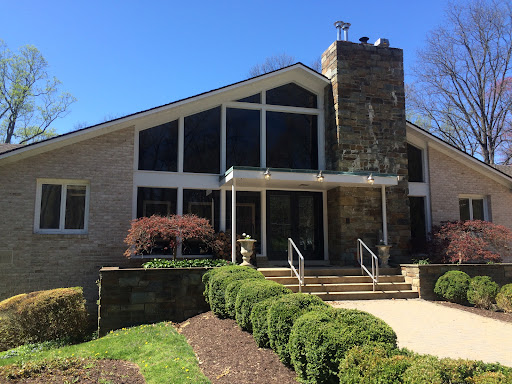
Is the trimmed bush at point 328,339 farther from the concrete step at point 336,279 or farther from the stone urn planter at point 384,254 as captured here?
the stone urn planter at point 384,254

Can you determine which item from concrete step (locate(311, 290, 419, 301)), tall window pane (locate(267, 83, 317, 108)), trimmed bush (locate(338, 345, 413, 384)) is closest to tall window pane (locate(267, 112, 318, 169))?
tall window pane (locate(267, 83, 317, 108))

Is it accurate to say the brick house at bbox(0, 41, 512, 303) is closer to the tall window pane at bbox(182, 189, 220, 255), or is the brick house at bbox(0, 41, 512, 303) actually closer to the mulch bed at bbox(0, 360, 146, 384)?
the tall window pane at bbox(182, 189, 220, 255)

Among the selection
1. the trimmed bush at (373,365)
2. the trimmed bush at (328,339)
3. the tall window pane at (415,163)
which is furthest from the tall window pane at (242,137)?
the trimmed bush at (373,365)

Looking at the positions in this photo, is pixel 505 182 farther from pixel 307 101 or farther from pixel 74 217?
pixel 74 217

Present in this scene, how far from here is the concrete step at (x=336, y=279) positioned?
1038 cm

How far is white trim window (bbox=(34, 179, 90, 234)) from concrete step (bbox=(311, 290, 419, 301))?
685 centimetres

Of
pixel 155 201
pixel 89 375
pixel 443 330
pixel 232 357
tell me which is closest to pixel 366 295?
pixel 443 330

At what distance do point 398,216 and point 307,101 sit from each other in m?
4.92

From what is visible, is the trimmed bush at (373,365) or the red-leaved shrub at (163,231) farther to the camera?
the red-leaved shrub at (163,231)

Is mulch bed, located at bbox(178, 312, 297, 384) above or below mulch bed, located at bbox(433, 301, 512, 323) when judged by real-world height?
below

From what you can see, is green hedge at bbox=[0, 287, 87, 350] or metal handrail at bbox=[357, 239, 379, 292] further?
metal handrail at bbox=[357, 239, 379, 292]

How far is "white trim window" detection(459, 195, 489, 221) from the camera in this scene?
49.9 ft

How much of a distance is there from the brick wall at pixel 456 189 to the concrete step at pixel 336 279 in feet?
14.0

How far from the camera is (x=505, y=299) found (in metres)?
8.96
